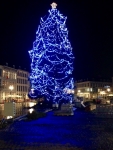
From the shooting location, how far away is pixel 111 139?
13719 millimetres

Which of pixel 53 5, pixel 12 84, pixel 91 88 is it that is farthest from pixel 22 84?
pixel 53 5

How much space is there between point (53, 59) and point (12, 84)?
227ft

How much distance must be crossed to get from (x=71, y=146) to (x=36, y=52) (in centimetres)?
3299

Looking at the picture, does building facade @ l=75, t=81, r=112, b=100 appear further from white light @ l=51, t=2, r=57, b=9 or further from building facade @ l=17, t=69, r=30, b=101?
white light @ l=51, t=2, r=57, b=9

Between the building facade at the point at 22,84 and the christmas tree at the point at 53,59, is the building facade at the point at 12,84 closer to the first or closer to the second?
the building facade at the point at 22,84

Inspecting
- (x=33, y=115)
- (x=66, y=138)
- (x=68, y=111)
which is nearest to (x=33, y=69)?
→ (x=68, y=111)

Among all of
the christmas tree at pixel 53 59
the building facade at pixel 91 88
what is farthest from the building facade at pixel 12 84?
the building facade at pixel 91 88

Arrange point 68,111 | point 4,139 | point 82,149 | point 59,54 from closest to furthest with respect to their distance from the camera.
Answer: point 82,149, point 4,139, point 68,111, point 59,54

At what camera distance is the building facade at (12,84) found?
100250 millimetres

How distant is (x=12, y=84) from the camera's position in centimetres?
→ 11000

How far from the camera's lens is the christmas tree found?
1679 inches

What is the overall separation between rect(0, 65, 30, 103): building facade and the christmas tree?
49.7 meters

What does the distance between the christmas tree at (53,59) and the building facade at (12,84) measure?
163 feet

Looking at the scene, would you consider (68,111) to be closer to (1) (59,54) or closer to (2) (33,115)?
(2) (33,115)
